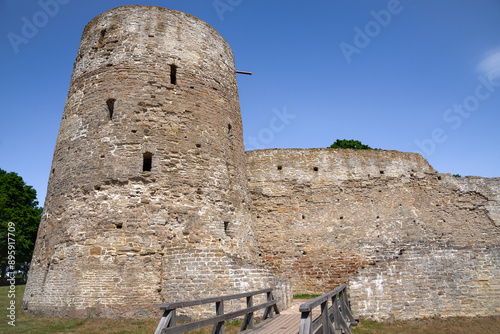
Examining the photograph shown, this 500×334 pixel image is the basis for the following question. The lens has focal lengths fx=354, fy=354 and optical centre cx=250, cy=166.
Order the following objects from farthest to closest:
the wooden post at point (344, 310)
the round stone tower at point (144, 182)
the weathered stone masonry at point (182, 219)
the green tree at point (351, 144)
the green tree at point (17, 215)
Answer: the green tree at point (351, 144) → the green tree at point (17, 215) → the weathered stone masonry at point (182, 219) → the round stone tower at point (144, 182) → the wooden post at point (344, 310)

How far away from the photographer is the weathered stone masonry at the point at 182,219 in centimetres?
1016

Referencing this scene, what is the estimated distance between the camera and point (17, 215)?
2562 cm

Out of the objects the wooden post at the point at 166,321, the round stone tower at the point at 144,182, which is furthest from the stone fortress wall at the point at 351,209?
the wooden post at the point at 166,321

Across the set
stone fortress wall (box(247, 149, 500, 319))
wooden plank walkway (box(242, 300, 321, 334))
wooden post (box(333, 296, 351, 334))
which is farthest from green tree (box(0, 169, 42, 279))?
wooden post (box(333, 296, 351, 334))

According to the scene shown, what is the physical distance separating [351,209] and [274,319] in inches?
355

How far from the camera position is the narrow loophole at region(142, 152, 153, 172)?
11.5 m

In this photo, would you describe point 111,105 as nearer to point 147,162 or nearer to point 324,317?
point 147,162

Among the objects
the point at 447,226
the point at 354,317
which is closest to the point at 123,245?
the point at 354,317

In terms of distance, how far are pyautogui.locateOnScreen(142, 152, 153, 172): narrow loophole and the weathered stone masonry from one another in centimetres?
17

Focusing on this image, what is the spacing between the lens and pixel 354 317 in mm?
9953

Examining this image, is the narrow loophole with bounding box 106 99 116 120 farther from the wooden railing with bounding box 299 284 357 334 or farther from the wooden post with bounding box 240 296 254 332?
the wooden railing with bounding box 299 284 357 334

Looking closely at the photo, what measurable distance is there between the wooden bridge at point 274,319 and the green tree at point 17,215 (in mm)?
23022

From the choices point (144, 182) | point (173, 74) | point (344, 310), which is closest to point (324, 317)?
point (344, 310)

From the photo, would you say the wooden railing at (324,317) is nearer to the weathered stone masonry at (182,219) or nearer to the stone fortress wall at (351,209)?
the weathered stone masonry at (182,219)
